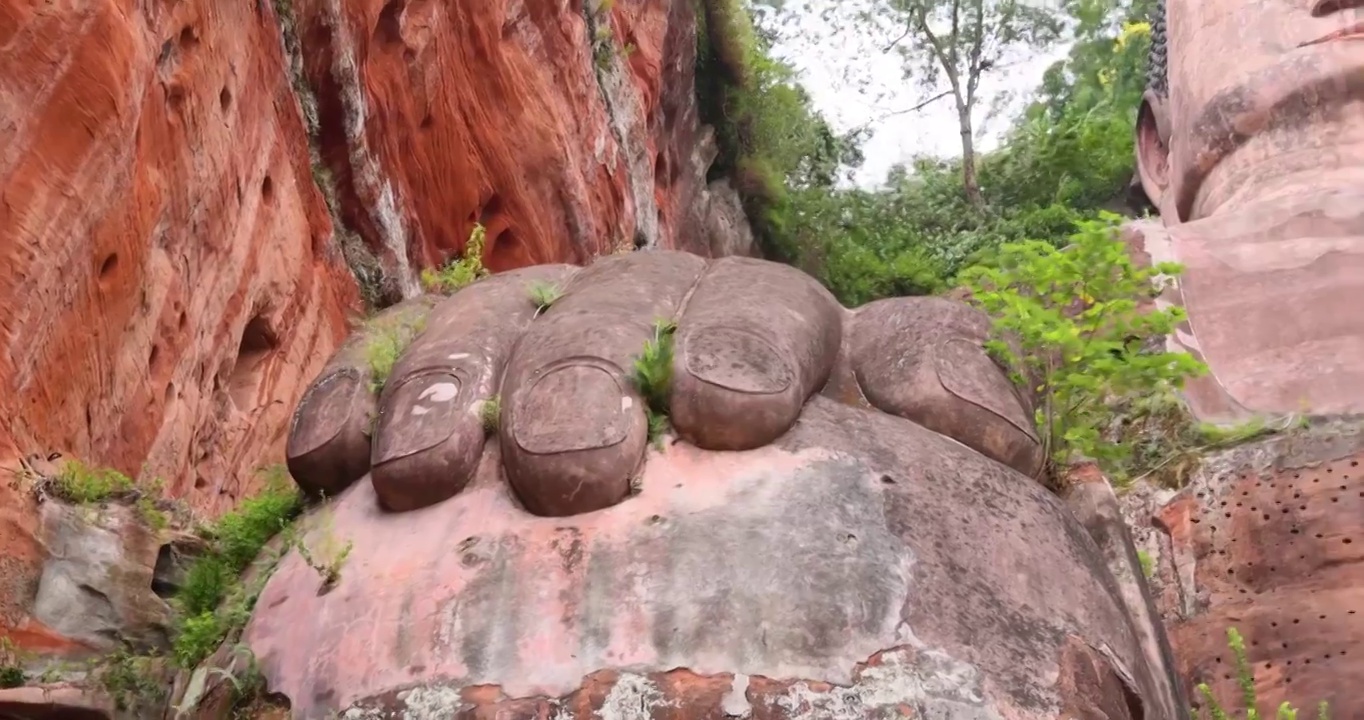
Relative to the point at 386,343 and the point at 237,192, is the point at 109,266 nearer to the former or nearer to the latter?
the point at 237,192

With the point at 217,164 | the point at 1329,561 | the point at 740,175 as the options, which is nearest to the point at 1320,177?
the point at 1329,561

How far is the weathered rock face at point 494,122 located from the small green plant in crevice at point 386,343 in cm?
329

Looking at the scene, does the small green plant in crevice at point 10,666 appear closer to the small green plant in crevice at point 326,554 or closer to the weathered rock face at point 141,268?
the weathered rock face at point 141,268

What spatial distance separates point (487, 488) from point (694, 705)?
29.1 inches

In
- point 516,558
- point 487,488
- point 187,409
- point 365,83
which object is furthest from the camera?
point 365,83

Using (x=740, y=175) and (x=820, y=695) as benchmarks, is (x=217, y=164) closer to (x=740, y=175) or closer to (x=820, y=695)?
(x=820, y=695)

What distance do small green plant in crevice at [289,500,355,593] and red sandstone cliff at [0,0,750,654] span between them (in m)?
0.88

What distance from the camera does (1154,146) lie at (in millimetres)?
10484

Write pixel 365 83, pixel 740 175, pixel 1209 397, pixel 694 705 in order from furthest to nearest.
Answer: pixel 740 175, pixel 365 83, pixel 1209 397, pixel 694 705

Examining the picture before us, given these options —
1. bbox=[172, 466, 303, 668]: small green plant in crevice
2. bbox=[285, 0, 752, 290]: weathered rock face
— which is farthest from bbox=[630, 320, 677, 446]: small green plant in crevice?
bbox=[285, 0, 752, 290]: weathered rock face

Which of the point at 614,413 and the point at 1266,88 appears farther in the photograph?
the point at 1266,88

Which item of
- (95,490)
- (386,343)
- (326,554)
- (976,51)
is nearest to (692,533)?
(326,554)

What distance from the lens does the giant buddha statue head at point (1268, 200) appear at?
241 inches

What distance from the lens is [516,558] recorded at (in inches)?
108
